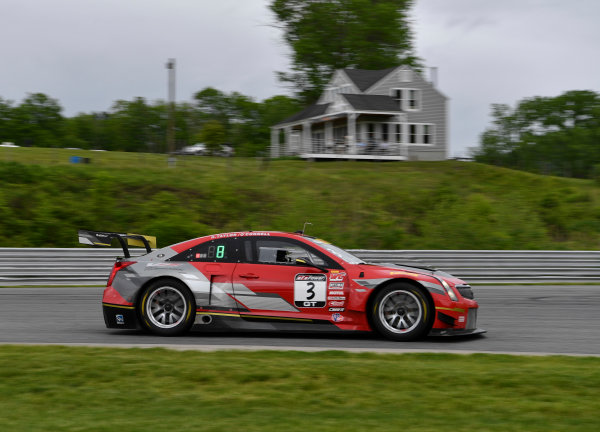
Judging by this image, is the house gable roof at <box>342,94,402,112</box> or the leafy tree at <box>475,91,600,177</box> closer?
the house gable roof at <box>342,94,402,112</box>

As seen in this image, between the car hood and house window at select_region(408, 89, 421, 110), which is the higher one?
house window at select_region(408, 89, 421, 110)

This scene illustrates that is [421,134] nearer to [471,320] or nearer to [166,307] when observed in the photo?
[471,320]

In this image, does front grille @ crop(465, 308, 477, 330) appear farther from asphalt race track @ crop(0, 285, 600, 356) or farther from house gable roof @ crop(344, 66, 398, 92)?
house gable roof @ crop(344, 66, 398, 92)

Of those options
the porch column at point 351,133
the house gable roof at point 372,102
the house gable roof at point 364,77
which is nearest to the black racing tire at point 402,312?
the porch column at point 351,133

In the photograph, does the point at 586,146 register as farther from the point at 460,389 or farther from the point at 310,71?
the point at 460,389

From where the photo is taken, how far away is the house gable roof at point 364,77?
4906 cm

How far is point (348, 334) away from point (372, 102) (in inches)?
1547

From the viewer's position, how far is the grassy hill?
72.9 feet

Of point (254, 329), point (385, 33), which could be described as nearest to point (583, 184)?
point (385, 33)

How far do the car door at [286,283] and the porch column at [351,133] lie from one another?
Answer: 35.9m

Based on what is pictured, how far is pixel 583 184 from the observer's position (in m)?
36.6

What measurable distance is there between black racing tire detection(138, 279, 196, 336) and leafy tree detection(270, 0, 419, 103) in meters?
50.1

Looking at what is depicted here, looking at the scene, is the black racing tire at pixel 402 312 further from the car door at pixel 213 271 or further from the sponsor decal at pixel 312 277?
the car door at pixel 213 271

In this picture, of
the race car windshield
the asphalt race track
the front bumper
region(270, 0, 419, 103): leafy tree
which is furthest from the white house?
the front bumper
